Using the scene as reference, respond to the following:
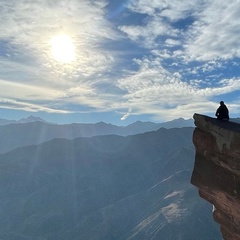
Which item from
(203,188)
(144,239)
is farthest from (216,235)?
(203,188)

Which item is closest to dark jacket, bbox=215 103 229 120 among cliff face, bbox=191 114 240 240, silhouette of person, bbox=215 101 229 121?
silhouette of person, bbox=215 101 229 121

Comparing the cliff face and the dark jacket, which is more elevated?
the dark jacket

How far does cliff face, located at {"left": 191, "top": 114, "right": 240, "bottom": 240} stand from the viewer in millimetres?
25381

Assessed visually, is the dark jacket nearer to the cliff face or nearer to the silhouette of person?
the silhouette of person

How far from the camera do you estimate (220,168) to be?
1057 inches

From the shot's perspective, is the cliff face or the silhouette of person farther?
the silhouette of person

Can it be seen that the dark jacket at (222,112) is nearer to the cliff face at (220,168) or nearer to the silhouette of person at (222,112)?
the silhouette of person at (222,112)

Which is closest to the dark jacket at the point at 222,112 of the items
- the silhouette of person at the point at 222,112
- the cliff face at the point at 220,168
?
the silhouette of person at the point at 222,112

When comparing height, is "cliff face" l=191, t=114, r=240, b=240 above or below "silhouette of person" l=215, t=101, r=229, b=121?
below

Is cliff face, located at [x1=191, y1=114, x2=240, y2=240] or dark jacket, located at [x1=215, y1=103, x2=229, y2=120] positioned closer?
cliff face, located at [x1=191, y1=114, x2=240, y2=240]

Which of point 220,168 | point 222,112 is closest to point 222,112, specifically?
point 222,112

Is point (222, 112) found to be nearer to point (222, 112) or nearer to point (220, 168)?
point (222, 112)

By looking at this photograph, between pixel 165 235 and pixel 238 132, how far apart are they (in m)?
179

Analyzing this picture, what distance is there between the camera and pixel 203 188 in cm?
2886
